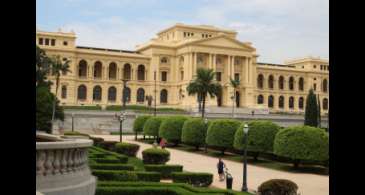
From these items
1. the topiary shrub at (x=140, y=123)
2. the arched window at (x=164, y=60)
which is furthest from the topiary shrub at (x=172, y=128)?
the arched window at (x=164, y=60)

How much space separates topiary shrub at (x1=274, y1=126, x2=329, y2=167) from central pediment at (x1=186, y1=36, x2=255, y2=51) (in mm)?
60145

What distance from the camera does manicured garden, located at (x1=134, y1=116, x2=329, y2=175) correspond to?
3016 centimetres

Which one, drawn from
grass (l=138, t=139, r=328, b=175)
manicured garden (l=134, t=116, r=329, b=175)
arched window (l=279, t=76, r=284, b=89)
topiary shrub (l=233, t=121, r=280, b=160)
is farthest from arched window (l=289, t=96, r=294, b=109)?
topiary shrub (l=233, t=121, r=280, b=160)

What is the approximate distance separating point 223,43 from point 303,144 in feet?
213

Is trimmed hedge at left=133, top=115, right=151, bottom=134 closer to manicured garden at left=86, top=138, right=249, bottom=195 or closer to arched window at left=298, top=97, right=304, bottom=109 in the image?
manicured garden at left=86, top=138, right=249, bottom=195

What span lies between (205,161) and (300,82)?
8353 centimetres

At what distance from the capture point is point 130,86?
304ft

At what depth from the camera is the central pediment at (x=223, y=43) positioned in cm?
9131

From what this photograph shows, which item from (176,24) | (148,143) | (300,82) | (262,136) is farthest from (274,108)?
(262,136)

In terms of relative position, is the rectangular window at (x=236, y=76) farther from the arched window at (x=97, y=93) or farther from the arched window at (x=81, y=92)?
the arched window at (x=81, y=92)

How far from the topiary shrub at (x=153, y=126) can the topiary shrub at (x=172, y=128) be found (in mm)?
2240

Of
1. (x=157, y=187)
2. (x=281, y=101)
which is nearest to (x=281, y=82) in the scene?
(x=281, y=101)

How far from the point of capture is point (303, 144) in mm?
30047
